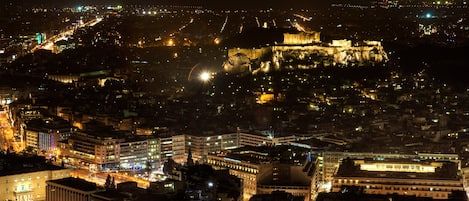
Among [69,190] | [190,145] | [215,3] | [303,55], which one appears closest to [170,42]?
[303,55]

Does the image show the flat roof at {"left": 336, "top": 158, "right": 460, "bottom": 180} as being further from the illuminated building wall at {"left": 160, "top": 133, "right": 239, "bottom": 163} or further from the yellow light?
the yellow light

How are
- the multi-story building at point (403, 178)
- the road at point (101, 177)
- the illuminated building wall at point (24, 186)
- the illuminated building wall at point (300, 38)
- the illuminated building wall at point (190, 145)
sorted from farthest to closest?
1. the illuminated building wall at point (300, 38)
2. the illuminated building wall at point (190, 145)
3. the road at point (101, 177)
4. the illuminated building wall at point (24, 186)
5. the multi-story building at point (403, 178)

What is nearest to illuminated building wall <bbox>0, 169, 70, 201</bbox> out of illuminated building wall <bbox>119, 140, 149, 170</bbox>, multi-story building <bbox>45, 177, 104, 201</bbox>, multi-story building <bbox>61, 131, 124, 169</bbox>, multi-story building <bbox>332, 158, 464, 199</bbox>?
multi-story building <bbox>45, 177, 104, 201</bbox>

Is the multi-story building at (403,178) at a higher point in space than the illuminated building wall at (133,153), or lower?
lower

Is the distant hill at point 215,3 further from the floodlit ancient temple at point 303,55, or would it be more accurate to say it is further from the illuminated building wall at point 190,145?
the illuminated building wall at point 190,145

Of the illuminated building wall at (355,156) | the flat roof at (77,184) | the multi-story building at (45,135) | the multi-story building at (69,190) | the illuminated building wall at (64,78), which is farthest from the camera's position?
the illuminated building wall at (64,78)

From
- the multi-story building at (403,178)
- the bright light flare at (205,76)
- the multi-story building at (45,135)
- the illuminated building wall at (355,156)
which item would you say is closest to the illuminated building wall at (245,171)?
the multi-story building at (403,178)
